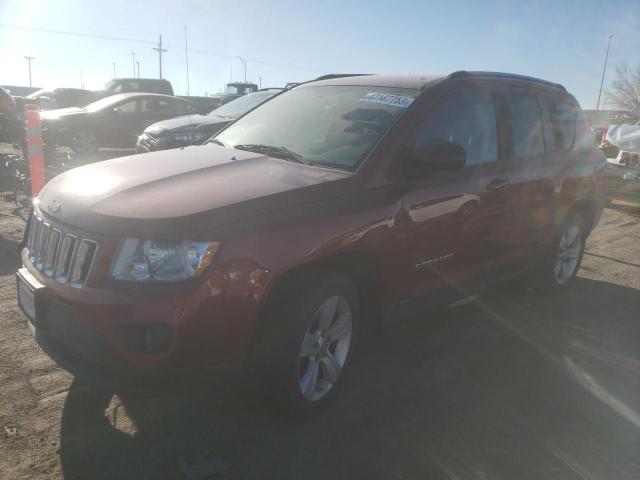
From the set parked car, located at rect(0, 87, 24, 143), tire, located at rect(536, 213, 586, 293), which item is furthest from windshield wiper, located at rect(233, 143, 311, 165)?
parked car, located at rect(0, 87, 24, 143)

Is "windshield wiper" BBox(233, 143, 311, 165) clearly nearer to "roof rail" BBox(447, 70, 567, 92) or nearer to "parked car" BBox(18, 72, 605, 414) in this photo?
"parked car" BBox(18, 72, 605, 414)

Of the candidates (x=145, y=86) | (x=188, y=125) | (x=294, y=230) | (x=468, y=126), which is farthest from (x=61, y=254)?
(x=145, y=86)

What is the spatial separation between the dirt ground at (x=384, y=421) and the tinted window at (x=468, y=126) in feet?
3.88

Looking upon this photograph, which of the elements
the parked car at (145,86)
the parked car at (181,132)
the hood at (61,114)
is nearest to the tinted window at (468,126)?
the parked car at (181,132)

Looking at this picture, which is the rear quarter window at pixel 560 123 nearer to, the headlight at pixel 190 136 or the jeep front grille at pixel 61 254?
the jeep front grille at pixel 61 254

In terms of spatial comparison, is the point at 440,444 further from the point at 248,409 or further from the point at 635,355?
the point at 635,355

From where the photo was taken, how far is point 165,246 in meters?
2.29

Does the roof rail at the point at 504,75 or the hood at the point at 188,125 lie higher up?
the roof rail at the point at 504,75

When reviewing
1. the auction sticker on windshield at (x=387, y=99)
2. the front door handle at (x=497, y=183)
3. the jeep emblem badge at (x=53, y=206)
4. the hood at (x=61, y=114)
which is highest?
the auction sticker on windshield at (x=387, y=99)

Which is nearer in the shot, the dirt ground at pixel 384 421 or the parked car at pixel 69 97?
the dirt ground at pixel 384 421

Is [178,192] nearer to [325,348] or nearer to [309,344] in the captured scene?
[309,344]

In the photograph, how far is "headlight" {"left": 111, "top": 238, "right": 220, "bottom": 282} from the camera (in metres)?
2.27

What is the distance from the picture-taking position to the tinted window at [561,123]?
469cm

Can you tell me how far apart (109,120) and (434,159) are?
1284 centimetres
